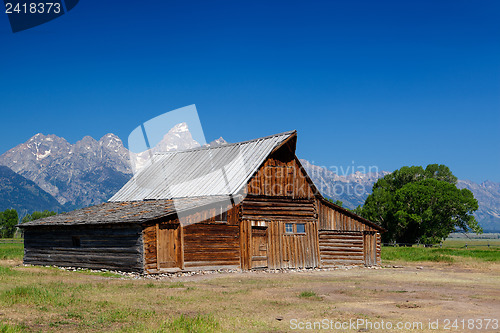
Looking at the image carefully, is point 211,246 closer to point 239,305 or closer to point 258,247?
point 258,247

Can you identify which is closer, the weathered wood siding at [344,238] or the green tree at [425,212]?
the weathered wood siding at [344,238]

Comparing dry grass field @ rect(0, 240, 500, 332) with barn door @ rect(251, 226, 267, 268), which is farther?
barn door @ rect(251, 226, 267, 268)

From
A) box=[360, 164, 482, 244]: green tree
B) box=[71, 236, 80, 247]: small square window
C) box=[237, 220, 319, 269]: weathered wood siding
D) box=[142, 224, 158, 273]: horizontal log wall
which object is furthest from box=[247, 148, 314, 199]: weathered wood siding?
box=[360, 164, 482, 244]: green tree

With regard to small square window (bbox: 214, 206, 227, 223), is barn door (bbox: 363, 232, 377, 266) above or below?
below

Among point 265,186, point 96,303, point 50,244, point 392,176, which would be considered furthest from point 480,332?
point 392,176

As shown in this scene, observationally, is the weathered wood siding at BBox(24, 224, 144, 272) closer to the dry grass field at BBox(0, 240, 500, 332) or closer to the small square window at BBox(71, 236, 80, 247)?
the small square window at BBox(71, 236, 80, 247)

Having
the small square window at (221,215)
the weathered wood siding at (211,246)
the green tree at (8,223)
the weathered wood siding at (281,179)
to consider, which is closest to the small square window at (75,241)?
the weathered wood siding at (211,246)

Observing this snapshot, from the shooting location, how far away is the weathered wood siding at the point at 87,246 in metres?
27.8

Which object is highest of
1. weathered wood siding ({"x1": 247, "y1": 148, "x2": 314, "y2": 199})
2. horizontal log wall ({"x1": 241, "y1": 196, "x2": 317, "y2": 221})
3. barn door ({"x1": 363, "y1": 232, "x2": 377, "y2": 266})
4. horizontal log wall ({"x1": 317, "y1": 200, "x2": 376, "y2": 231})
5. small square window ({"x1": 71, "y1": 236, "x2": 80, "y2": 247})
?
weathered wood siding ({"x1": 247, "y1": 148, "x2": 314, "y2": 199})

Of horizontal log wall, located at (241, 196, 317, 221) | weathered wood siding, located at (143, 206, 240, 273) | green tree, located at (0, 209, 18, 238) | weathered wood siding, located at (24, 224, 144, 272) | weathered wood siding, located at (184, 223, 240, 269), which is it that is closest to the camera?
weathered wood siding, located at (143, 206, 240, 273)

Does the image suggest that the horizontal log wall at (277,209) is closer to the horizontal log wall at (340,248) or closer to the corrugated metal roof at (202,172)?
the corrugated metal roof at (202,172)

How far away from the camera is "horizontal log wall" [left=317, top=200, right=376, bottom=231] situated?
34.8 metres

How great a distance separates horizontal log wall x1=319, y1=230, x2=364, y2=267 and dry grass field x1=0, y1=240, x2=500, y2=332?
31.3ft

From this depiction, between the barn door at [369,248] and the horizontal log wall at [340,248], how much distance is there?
0.32 m
